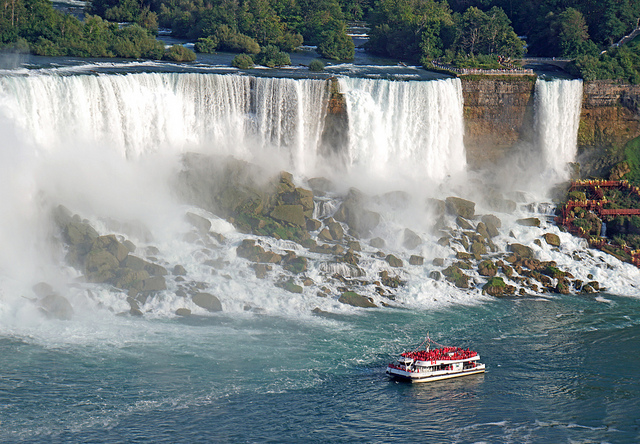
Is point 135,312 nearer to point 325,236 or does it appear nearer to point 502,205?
point 325,236

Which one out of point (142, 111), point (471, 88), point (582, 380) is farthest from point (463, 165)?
point (582, 380)

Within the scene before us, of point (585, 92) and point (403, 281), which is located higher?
point (585, 92)

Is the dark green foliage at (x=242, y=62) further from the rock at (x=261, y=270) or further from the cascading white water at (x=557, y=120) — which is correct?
the rock at (x=261, y=270)

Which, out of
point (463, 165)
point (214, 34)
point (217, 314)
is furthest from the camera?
point (214, 34)

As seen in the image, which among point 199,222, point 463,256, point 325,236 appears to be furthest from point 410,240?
point 199,222

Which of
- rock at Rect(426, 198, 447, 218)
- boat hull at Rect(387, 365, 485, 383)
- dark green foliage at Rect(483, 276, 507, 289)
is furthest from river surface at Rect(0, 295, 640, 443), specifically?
rock at Rect(426, 198, 447, 218)

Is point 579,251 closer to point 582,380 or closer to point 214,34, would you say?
point 582,380

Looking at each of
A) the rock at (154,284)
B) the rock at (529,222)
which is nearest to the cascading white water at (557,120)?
the rock at (529,222)
